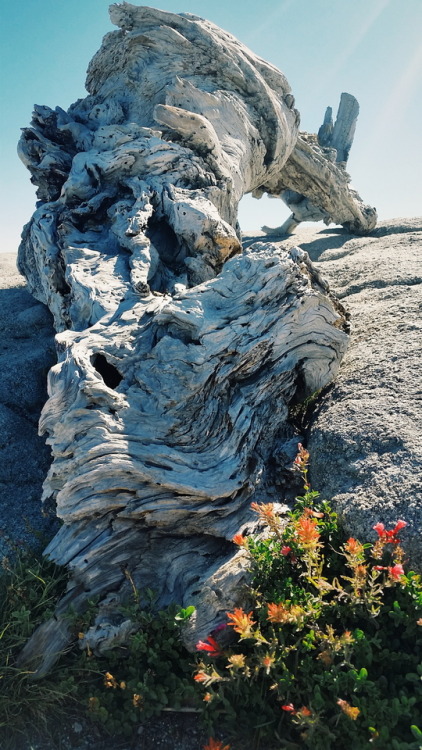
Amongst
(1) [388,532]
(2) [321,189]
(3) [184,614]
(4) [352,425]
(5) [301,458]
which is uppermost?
(2) [321,189]

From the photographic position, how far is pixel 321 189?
525 inches

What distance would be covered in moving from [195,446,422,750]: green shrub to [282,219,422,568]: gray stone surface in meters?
0.38

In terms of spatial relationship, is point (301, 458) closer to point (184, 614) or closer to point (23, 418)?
point (184, 614)

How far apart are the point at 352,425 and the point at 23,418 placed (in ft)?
13.4

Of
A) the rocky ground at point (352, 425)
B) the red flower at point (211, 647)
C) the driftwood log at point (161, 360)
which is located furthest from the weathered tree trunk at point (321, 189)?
the red flower at point (211, 647)

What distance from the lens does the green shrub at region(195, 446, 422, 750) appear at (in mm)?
2891

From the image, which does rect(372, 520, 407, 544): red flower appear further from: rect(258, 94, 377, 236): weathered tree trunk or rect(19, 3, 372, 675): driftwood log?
rect(258, 94, 377, 236): weathered tree trunk

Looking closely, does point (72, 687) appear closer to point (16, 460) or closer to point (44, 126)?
point (16, 460)

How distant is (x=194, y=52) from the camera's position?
367 inches

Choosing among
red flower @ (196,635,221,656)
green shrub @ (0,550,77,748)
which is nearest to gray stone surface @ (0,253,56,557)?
green shrub @ (0,550,77,748)

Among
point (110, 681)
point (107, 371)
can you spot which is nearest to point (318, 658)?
point (110, 681)

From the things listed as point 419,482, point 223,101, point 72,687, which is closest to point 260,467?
point 419,482

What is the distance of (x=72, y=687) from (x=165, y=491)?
1507mm

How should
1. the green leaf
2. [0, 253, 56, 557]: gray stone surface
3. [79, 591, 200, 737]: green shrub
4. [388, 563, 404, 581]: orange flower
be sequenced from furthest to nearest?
[0, 253, 56, 557]: gray stone surface < the green leaf < [79, 591, 200, 737]: green shrub < [388, 563, 404, 581]: orange flower
